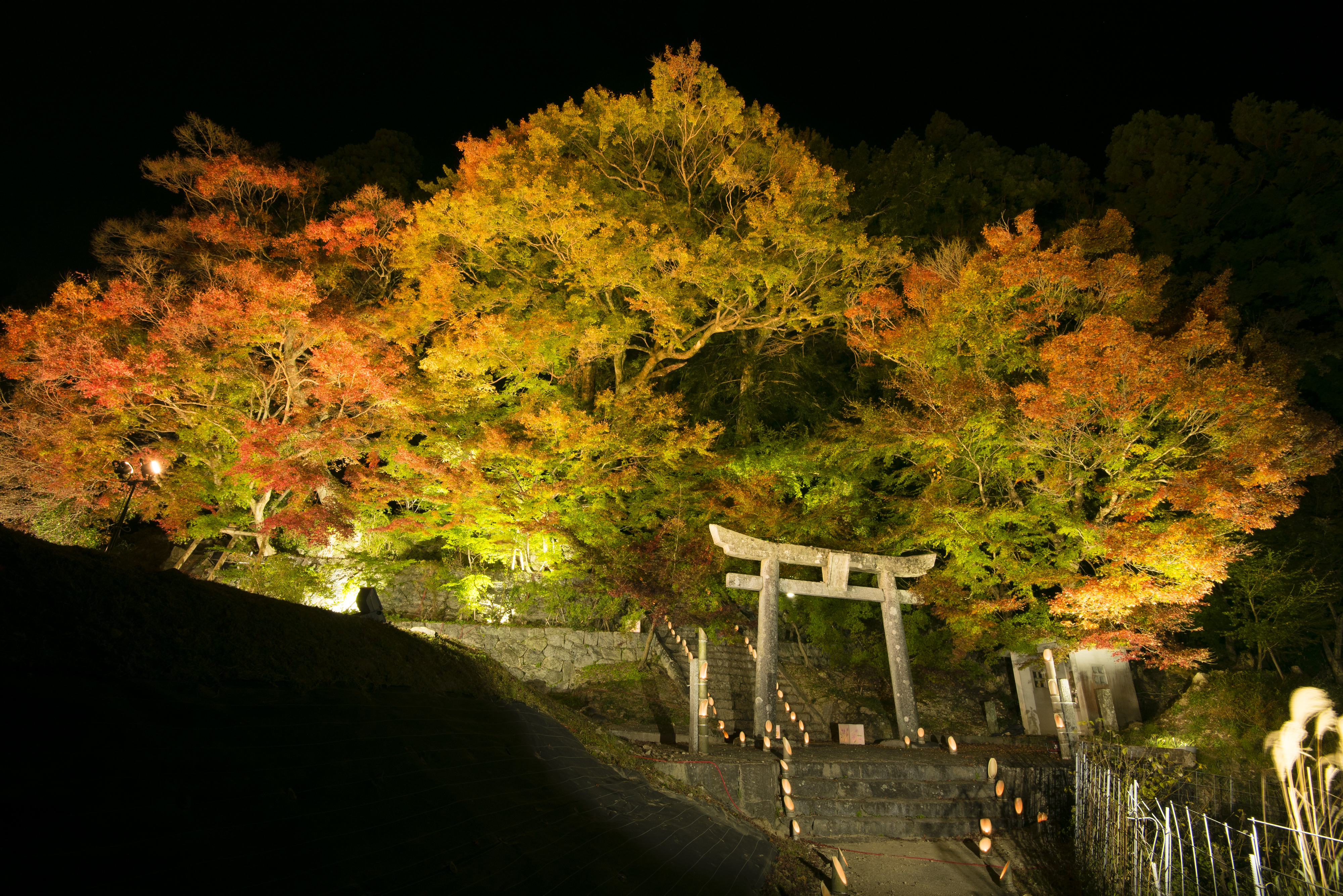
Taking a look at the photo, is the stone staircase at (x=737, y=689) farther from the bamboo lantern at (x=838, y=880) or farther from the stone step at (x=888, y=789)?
the bamboo lantern at (x=838, y=880)

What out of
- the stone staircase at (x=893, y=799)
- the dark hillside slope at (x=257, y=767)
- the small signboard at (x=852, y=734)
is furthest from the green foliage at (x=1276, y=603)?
the dark hillside slope at (x=257, y=767)

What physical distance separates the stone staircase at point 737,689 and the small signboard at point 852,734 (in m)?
0.63

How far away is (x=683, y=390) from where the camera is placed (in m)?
16.8

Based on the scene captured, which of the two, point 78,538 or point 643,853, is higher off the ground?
point 78,538

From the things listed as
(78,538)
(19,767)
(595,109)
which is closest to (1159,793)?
(19,767)

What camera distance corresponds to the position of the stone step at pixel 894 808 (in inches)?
308

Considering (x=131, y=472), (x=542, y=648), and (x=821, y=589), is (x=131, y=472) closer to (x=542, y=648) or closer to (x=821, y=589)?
(x=542, y=648)

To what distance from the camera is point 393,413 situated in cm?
1168

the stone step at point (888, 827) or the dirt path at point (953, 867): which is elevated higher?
the stone step at point (888, 827)

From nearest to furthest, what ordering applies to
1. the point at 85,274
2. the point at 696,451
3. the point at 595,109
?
1. the point at 85,274
2. the point at 696,451
3. the point at 595,109

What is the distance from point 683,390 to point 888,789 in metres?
10.8

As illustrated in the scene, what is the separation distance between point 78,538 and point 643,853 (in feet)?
39.1

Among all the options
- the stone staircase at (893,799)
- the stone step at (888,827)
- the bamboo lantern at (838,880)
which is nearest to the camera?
the bamboo lantern at (838,880)

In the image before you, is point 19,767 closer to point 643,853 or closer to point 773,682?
point 643,853
